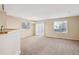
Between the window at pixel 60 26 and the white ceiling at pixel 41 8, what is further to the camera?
the window at pixel 60 26

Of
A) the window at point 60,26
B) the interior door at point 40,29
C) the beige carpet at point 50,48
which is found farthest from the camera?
the interior door at point 40,29

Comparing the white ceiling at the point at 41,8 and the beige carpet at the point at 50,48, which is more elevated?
the white ceiling at the point at 41,8

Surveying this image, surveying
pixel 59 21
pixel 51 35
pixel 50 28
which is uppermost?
pixel 59 21

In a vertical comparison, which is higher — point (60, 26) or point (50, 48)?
point (60, 26)

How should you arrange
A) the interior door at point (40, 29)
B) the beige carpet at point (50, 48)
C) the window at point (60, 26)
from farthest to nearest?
the interior door at point (40, 29) < the window at point (60, 26) < the beige carpet at point (50, 48)

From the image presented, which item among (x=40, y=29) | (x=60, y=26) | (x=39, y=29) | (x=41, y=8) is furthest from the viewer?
(x=39, y=29)

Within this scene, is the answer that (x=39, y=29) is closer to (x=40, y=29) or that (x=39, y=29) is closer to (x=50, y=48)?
(x=40, y=29)

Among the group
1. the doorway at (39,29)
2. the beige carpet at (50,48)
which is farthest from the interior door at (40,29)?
the beige carpet at (50,48)

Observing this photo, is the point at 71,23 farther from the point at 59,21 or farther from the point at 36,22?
the point at 36,22

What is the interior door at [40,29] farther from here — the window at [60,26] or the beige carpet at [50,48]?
the beige carpet at [50,48]

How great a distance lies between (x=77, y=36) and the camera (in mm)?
6641

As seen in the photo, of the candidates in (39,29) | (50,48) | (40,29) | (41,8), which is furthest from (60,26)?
(41,8)

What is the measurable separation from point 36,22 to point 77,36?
449 cm
